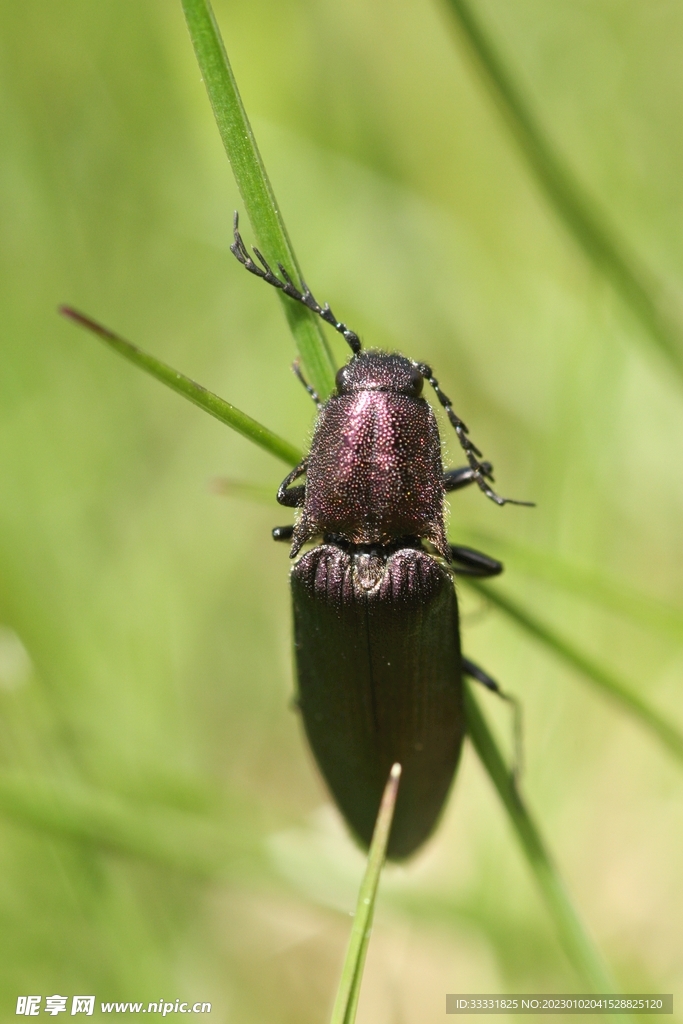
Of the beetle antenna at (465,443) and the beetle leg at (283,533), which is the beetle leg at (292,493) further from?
the beetle antenna at (465,443)

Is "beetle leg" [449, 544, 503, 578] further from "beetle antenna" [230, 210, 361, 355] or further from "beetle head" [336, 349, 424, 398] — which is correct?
"beetle antenna" [230, 210, 361, 355]

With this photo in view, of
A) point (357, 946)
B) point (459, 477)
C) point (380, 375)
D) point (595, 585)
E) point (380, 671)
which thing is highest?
point (380, 375)

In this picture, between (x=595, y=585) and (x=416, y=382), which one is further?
(x=416, y=382)

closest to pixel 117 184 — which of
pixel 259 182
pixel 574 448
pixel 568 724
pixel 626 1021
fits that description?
pixel 574 448

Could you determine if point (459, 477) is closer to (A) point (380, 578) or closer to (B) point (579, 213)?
(A) point (380, 578)

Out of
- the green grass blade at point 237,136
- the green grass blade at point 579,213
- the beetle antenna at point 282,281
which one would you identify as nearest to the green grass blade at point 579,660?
the beetle antenna at point 282,281

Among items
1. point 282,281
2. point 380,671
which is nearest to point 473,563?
point 380,671
